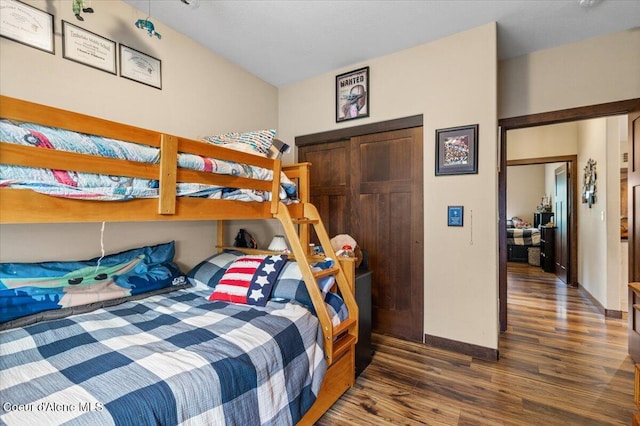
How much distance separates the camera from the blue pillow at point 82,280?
1529 millimetres

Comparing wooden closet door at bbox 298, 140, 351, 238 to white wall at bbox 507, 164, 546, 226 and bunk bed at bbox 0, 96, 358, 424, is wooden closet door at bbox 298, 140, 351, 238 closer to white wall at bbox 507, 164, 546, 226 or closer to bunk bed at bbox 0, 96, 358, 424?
bunk bed at bbox 0, 96, 358, 424

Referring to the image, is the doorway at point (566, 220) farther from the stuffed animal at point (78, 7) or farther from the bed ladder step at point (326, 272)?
the stuffed animal at point (78, 7)

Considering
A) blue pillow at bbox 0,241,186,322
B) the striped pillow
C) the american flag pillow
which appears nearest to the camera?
blue pillow at bbox 0,241,186,322

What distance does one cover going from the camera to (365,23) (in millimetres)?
2311

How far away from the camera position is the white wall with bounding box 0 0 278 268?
1.69 m

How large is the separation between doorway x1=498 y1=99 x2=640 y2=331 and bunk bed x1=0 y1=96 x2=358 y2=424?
1841mm

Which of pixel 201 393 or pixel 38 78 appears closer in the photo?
pixel 201 393

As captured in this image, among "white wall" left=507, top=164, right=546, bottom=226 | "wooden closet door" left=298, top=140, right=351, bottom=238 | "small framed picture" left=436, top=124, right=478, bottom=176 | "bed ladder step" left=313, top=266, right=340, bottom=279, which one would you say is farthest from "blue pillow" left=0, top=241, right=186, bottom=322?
"white wall" left=507, top=164, right=546, bottom=226

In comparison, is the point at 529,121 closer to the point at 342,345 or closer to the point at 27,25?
the point at 342,345

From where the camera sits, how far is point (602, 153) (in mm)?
3482

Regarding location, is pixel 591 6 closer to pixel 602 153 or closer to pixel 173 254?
pixel 602 153

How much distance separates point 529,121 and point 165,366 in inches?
131

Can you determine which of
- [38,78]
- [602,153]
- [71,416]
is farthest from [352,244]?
[602,153]

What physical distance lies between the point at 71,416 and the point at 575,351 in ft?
10.8
